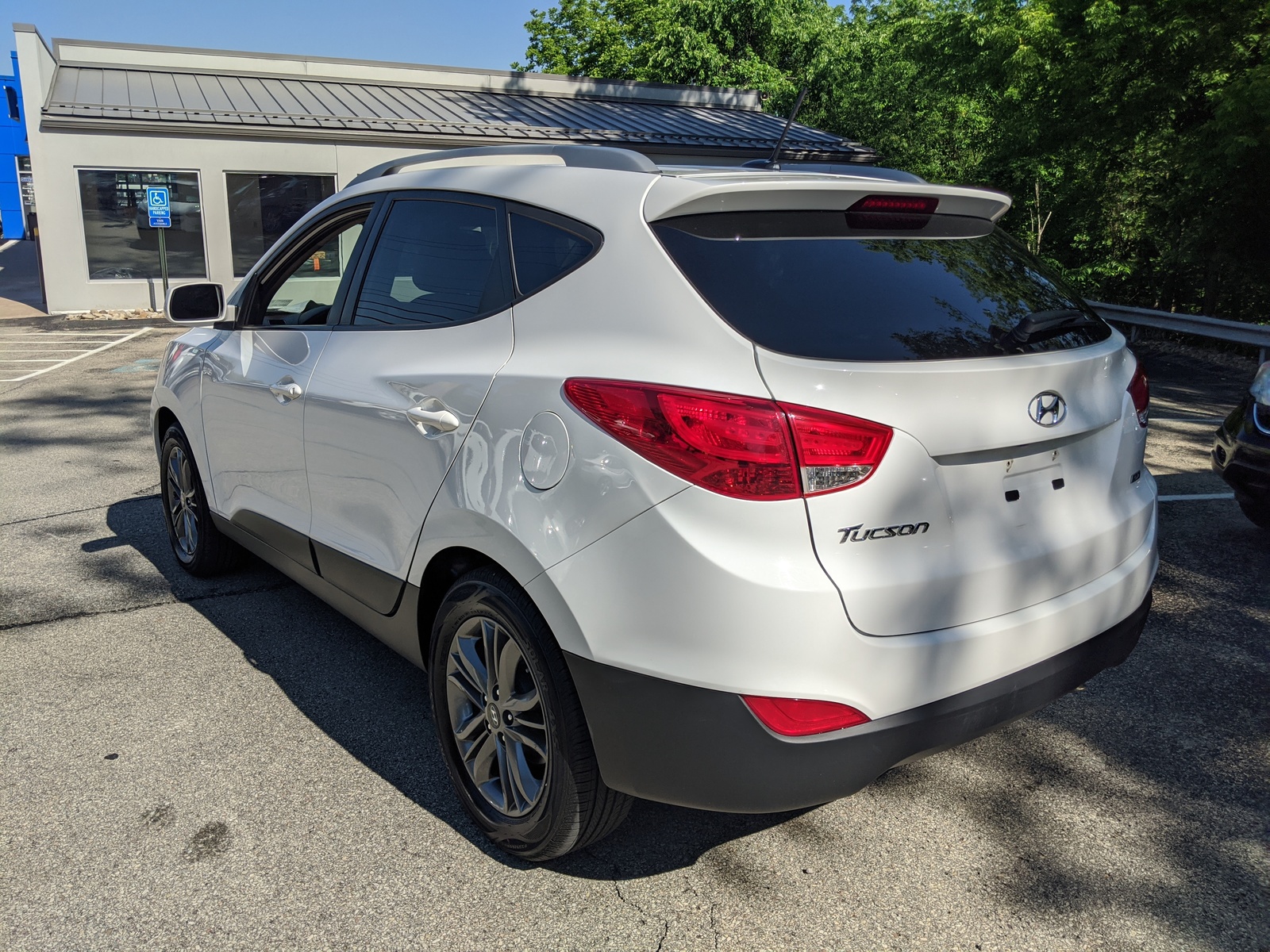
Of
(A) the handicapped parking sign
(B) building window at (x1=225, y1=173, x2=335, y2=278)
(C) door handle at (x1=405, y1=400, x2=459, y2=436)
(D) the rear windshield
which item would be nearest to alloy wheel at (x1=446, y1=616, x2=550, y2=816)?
(C) door handle at (x1=405, y1=400, x2=459, y2=436)

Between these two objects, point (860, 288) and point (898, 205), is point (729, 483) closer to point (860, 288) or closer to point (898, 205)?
point (860, 288)

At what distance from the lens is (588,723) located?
2.34 metres

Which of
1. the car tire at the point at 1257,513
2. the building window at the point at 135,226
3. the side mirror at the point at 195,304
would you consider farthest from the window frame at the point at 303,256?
the building window at the point at 135,226

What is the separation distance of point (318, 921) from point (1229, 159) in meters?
14.2

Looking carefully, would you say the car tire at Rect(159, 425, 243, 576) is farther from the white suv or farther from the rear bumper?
the rear bumper

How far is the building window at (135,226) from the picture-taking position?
736 inches

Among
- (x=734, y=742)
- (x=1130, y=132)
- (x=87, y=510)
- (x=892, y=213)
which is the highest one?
(x=1130, y=132)

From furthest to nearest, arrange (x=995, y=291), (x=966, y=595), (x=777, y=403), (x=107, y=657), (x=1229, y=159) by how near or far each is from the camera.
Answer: (x=1229, y=159)
(x=107, y=657)
(x=995, y=291)
(x=966, y=595)
(x=777, y=403)

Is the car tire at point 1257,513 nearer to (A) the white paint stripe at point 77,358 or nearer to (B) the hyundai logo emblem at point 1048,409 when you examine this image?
(B) the hyundai logo emblem at point 1048,409

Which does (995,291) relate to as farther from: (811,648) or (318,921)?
(318,921)

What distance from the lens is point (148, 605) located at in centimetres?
463

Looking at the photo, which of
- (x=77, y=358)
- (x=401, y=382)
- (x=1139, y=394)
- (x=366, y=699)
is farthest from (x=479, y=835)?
(x=77, y=358)

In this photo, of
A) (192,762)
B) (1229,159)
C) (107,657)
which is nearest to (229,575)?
(107,657)

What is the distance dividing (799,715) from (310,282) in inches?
124
